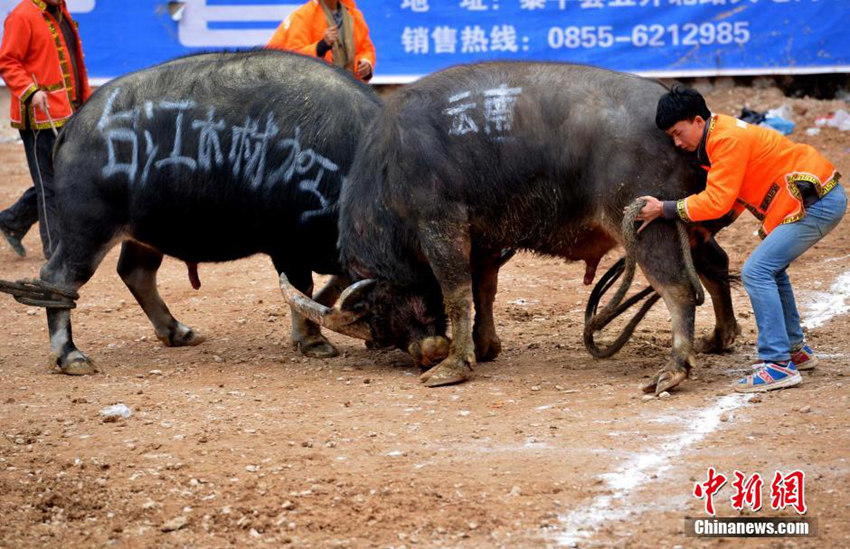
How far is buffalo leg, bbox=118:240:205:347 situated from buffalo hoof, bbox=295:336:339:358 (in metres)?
0.90

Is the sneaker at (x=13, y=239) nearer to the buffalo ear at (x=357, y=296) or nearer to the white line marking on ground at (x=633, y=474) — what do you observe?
the buffalo ear at (x=357, y=296)

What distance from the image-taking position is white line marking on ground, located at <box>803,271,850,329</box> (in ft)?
23.2

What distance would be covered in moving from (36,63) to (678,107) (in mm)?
5159

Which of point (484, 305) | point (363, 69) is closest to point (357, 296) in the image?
point (484, 305)

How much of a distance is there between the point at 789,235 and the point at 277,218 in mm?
2875

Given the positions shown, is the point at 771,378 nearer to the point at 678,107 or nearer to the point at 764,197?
the point at 764,197

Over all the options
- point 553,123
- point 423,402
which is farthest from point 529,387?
point 553,123

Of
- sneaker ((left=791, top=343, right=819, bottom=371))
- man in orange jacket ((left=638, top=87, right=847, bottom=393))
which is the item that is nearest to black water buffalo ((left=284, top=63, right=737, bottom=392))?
man in orange jacket ((left=638, top=87, right=847, bottom=393))

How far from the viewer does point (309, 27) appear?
27.4 ft

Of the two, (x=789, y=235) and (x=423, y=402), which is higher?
(x=789, y=235)

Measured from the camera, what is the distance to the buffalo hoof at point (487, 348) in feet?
21.8

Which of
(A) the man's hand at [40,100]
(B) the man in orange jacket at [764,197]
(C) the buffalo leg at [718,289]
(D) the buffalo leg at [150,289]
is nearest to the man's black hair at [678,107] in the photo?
(B) the man in orange jacket at [764,197]

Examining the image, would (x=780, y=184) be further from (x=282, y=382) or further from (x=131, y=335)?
(x=131, y=335)

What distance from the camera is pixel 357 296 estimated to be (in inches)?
252
